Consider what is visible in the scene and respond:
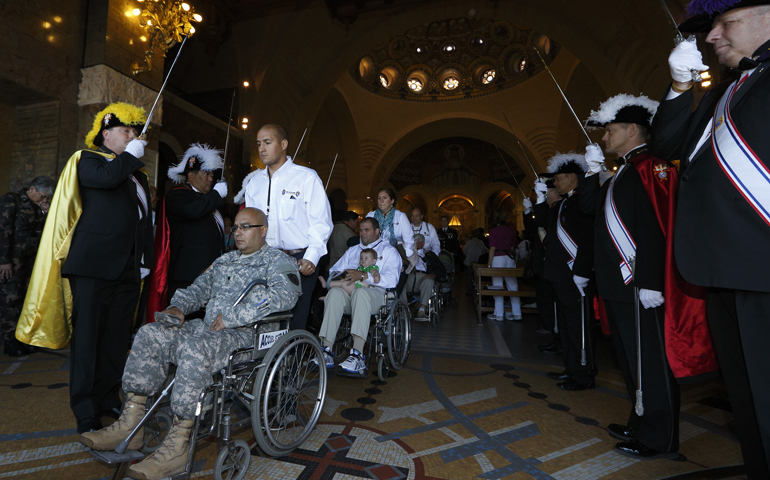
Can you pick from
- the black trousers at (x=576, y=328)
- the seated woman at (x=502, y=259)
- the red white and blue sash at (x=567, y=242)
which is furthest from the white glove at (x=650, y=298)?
the seated woman at (x=502, y=259)

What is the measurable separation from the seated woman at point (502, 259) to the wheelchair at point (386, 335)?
10.5ft

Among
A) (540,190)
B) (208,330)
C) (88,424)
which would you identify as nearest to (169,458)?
(208,330)

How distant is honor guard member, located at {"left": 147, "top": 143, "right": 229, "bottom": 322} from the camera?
269 centimetres

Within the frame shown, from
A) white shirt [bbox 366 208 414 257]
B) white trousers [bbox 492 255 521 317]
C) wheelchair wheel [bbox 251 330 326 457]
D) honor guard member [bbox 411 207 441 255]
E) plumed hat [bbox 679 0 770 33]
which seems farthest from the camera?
honor guard member [bbox 411 207 441 255]

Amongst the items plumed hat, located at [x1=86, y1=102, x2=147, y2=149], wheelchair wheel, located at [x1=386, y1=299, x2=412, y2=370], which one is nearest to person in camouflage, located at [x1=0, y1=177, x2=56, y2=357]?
plumed hat, located at [x1=86, y1=102, x2=147, y2=149]

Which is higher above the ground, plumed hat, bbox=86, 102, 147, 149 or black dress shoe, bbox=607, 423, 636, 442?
plumed hat, bbox=86, 102, 147, 149

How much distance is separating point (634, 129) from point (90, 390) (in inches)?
128

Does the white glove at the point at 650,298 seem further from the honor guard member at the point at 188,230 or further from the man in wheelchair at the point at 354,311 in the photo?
the honor guard member at the point at 188,230

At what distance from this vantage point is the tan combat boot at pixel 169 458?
1411mm

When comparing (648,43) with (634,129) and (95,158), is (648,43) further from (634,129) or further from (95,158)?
(95,158)

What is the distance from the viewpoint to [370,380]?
10.3ft

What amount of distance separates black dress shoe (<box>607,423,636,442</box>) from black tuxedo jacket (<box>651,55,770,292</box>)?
4.37 ft

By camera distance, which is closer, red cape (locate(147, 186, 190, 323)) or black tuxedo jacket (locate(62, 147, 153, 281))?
black tuxedo jacket (locate(62, 147, 153, 281))

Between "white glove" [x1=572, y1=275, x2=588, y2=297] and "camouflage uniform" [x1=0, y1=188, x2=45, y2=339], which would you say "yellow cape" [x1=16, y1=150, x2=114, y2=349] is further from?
"white glove" [x1=572, y1=275, x2=588, y2=297]
